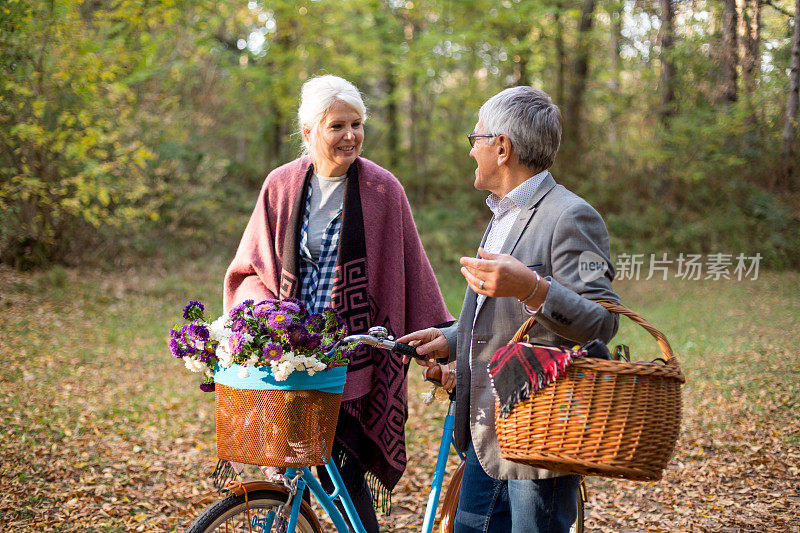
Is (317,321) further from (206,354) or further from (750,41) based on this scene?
(750,41)

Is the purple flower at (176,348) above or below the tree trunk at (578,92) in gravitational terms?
below

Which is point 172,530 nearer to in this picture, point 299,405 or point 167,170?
point 299,405

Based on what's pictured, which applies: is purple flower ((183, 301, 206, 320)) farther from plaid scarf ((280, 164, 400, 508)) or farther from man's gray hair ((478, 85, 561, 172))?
man's gray hair ((478, 85, 561, 172))

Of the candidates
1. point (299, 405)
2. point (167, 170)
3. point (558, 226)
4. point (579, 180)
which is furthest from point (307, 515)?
point (579, 180)

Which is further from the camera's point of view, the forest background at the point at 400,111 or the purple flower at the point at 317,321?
the forest background at the point at 400,111

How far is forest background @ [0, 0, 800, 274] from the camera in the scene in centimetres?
926

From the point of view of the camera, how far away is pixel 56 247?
11477 millimetres

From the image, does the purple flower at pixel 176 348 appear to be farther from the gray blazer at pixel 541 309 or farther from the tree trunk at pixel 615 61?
the tree trunk at pixel 615 61

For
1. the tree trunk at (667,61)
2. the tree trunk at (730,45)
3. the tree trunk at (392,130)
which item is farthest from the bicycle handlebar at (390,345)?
the tree trunk at (392,130)

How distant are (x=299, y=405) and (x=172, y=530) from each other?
275cm

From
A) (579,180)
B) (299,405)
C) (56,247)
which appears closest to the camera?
(299,405)

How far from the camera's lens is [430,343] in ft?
8.24

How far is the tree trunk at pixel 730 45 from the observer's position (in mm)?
8156

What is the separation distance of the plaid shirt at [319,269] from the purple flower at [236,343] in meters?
0.93
